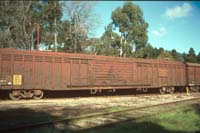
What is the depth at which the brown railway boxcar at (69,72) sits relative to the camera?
18.0m

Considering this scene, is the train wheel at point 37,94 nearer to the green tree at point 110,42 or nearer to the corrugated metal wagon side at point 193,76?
the corrugated metal wagon side at point 193,76

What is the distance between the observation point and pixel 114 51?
60.3 metres

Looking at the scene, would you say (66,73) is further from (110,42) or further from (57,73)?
(110,42)

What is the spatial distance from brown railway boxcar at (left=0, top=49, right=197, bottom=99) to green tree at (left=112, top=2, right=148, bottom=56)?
37.0 m

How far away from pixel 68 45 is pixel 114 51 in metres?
15.3

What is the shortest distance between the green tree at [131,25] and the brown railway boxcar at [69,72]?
3698 centimetres

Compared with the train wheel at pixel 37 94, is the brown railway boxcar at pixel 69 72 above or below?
above

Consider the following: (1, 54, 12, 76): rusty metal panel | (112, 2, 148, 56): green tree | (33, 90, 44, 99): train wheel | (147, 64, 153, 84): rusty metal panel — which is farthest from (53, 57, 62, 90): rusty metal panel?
(112, 2, 148, 56): green tree

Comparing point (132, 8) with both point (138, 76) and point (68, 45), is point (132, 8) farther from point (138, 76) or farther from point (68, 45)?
point (138, 76)

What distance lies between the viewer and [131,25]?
209ft

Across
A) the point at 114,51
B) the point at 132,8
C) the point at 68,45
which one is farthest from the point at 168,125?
the point at 132,8

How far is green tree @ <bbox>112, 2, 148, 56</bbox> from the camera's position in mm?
63344

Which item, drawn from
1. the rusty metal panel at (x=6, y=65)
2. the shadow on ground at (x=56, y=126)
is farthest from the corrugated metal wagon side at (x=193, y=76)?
the shadow on ground at (x=56, y=126)

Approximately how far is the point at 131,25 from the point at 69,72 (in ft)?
148
